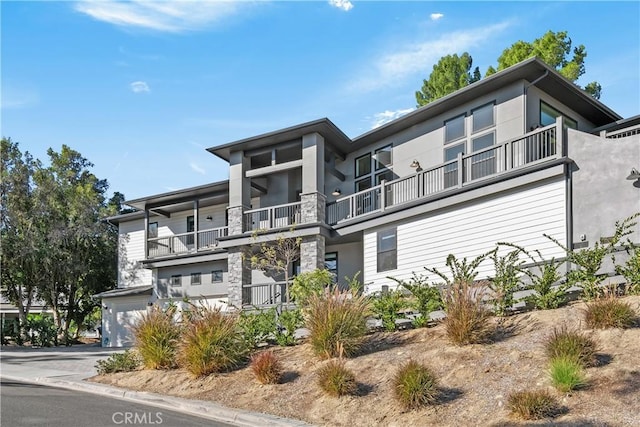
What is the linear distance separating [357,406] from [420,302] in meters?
3.96

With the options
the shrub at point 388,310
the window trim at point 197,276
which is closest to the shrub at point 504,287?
the shrub at point 388,310

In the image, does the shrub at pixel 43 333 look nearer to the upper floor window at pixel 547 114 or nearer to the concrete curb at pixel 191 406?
the concrete curb at pixel 191 406

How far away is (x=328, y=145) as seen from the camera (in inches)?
918

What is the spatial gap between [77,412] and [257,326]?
16.8 feet

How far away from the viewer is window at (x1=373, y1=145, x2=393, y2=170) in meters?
22.5

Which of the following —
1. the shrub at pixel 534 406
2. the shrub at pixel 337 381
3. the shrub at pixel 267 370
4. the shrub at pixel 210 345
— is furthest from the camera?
the shrub at pixel 210 345

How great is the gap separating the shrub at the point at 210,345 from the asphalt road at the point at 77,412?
1.59 meters

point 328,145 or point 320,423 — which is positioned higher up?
point 328,145

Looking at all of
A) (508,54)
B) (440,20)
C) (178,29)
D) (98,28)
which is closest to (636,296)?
(440,20)

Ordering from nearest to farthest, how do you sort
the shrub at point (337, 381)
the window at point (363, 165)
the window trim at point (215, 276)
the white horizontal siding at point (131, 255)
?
1. the shrub at point (337, 381)
2. the window at point (363, 165)
3. the window trim at point (215, 276)
4. the white horizontal siding at point (131, 255)

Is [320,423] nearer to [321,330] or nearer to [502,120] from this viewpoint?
[321,330]

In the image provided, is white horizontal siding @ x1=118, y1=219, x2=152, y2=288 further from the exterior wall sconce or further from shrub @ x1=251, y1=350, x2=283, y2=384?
the exterior wall sconce

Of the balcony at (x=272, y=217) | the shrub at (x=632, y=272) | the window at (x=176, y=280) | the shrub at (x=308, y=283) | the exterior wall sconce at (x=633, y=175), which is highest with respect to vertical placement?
the exterior wall sconce at (x=633, y=175)

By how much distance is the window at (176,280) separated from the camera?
28.5m
